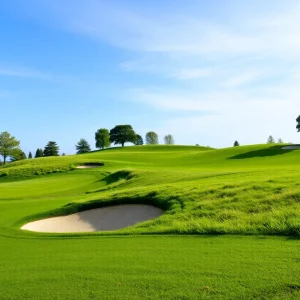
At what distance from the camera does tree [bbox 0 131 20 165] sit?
244 ft

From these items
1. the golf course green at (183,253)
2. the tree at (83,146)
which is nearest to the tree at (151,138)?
the tree at (83,146)

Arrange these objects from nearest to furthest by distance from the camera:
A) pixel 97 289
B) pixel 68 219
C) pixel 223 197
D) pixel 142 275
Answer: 1. pixel 97 289
2. pixel 142 275
3. pixel 223 197
4. pixel 68 219

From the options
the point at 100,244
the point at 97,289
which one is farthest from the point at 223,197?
the point at 97,289

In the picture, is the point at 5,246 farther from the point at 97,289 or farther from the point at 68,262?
the point at 97,289

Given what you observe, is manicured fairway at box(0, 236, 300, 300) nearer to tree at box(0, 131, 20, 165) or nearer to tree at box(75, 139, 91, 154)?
tree at box(0, 131, 20, 165)

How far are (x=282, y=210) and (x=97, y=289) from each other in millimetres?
5973

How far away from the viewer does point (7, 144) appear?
74.7 m

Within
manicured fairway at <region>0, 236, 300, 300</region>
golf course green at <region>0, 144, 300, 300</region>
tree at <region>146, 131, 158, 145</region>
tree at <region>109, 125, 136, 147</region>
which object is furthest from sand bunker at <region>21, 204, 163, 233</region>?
tree at <region>146, 131, 158, 145</region>

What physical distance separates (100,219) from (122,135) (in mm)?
89462

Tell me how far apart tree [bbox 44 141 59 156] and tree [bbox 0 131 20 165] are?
29942mm

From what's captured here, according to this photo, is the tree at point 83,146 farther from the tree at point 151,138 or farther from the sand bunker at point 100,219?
the sand bunker at point 100,219

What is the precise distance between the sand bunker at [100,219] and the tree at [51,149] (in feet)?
310

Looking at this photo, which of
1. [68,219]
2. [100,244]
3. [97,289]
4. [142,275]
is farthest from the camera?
[68,219]

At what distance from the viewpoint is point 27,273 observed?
7176mm
